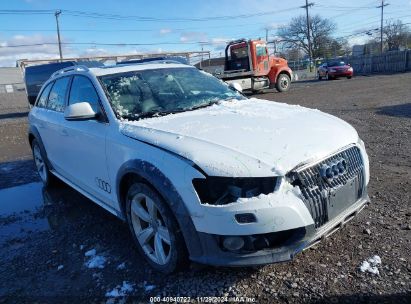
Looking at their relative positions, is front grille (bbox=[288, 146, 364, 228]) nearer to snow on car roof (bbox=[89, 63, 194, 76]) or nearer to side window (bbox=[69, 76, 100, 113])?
side window (bbox=[69, 76, 100, 113])

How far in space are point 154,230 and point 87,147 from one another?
1355 millimetres

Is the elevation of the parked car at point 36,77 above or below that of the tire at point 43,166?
above

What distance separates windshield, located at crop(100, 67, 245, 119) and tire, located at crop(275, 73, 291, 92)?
1921 cm

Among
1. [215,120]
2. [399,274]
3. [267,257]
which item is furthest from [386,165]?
[267,257]

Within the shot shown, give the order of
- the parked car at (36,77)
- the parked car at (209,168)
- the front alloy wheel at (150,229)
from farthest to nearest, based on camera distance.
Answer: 1. the parked car at (36,77)
2. the front alloy wheel at (150,229)
3. the parked car at (209,168)

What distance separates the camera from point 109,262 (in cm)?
359

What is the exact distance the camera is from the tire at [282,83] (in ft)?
76.4

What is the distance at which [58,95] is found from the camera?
17.1ft

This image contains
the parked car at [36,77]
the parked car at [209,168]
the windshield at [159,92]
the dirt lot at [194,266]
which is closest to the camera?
the parked car at [209,168]

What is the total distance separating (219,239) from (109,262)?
1356mm

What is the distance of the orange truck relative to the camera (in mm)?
21672

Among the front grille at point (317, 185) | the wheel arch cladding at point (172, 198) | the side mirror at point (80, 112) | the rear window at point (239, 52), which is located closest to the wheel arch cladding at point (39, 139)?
the side mirror at point (80, 112)

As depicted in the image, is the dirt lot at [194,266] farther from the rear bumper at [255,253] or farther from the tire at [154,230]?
the rear bumper at [255,253]

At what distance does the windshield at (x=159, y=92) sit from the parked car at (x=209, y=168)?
16 mm
